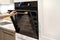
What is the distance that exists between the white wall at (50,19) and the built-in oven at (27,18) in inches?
3.8

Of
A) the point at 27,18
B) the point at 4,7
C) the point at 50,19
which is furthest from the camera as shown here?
the point at 4,7

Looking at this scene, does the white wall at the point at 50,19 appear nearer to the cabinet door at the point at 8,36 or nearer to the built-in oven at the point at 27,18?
the built-in oven at the point at 27,18

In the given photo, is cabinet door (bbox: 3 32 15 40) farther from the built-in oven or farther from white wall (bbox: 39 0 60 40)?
white wall (bbox: 39 0 60 40)

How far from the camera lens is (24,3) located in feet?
5.02

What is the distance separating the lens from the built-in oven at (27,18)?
4.50 feet

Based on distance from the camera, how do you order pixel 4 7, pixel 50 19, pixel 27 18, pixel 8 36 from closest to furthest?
pixel 50 19 < pixel 27 18 < pixel 8 36 < pixel 4 7

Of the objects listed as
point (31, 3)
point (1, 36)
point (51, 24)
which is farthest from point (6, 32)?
point (51, 24)

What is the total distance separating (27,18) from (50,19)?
0.42 m

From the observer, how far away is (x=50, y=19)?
1.21 meters

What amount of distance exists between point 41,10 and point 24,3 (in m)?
0.35

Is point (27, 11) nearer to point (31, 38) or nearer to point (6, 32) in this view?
point (31, 38)

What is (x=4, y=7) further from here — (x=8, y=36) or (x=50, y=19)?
(x=50, y=19)

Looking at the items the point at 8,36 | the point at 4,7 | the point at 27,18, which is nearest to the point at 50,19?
the point at 27,18

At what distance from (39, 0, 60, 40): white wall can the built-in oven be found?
3.8 inches
